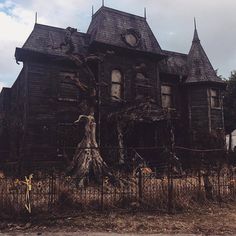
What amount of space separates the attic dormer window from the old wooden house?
6cm

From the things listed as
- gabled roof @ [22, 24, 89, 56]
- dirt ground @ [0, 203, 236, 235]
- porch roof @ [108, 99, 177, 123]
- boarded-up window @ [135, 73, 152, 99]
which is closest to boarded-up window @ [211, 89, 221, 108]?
boarded-up window @ [135, 73, 152, 99]

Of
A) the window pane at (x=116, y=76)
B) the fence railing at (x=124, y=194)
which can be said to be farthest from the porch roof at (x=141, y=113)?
the fence railing at (x=124, y=194)

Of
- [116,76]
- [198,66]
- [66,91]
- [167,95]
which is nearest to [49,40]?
[66,91]

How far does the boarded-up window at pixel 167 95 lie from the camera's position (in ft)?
77.5

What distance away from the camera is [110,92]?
816 inches

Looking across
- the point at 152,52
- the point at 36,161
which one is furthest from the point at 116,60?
the point at 36,161

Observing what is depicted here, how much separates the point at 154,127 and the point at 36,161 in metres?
7.74

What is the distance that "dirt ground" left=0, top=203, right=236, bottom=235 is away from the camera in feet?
26.2

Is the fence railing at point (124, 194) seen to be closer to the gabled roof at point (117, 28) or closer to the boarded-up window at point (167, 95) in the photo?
the gabled roof at point (117, 28)

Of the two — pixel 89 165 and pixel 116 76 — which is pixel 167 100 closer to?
pixel 116 76

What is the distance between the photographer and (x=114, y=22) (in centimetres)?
2242

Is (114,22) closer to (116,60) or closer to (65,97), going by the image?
Answer: (116,60)

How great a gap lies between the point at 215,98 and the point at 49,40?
11842 mm

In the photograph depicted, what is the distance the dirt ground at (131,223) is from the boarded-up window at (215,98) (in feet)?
50.1
